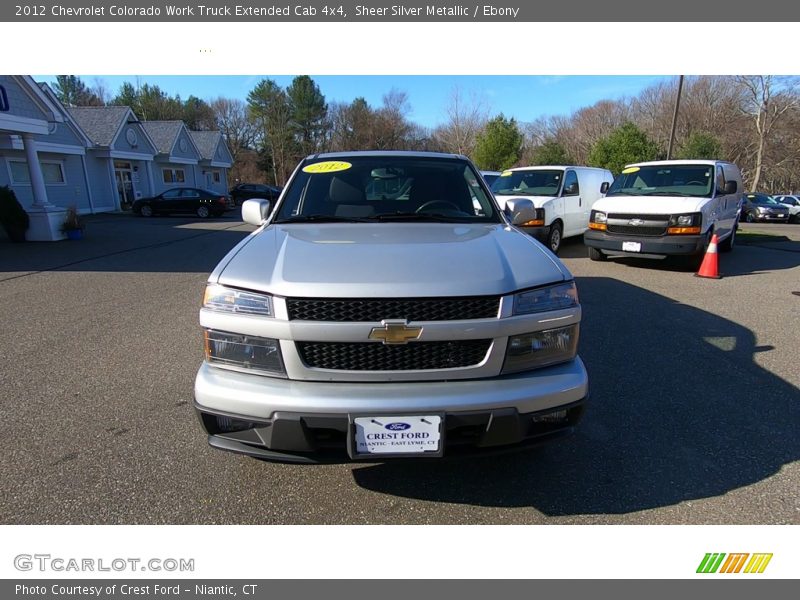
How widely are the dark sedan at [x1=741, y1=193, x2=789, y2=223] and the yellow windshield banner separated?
27775 millimetres

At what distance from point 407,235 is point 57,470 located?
2.47 metres

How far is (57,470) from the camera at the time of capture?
267cm

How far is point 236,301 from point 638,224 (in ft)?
26.6

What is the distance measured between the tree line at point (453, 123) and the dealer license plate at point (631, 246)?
3525cm

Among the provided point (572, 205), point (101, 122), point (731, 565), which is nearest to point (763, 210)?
point (572, 205)

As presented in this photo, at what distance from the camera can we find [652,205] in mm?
8352

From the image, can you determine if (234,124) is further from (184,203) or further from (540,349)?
(540,349)

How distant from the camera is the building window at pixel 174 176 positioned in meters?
32.9

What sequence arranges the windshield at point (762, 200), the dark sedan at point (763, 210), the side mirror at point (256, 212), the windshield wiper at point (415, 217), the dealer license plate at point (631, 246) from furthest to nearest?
the windshield at point (762, 200), the dark sedan at point (763, 210), the dealer license plate at point (631, 246), the side mirror at point (256, 212), the windshield wiper at point (415, 217)

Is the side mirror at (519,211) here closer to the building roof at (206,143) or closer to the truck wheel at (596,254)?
the truck wheel at (596,254)

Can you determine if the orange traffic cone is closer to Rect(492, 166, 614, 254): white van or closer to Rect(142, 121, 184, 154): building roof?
Rect(492, 166, 614, 254): white van

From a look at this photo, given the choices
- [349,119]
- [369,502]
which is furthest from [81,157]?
[349,119]

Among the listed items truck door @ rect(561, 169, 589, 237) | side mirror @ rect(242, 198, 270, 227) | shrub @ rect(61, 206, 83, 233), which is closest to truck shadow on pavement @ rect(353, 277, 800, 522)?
side mirror @ rect(242, 198, 270, 227)

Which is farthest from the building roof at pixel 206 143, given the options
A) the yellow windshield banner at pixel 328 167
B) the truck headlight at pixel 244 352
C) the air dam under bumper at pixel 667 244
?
the truck headlight at pixel 244 352
